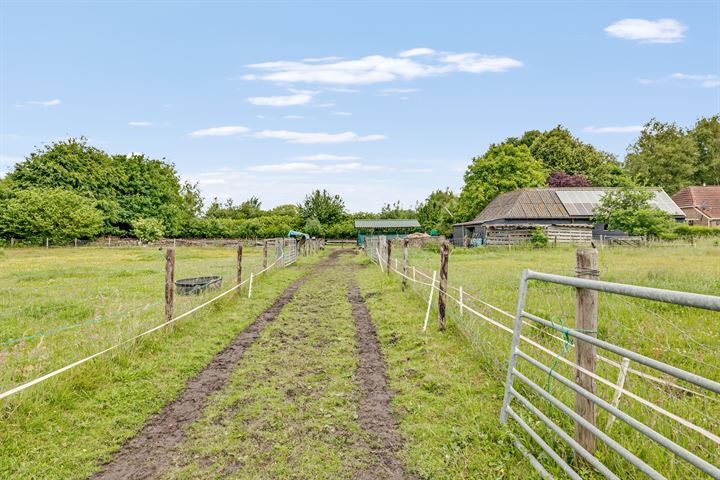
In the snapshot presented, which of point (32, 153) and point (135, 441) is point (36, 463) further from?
point (32, 153)

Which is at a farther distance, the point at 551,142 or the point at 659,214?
the point at 551,142

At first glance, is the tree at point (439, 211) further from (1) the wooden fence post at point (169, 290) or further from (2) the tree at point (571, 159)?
(1) the wooden fence post at point (169, 290)

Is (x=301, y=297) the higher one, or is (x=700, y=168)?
(x=700, y=168)

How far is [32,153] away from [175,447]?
5975 cm

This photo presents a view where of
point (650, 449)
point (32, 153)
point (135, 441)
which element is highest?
point (32, 153)

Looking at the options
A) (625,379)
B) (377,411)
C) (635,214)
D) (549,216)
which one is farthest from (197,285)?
(549,216)

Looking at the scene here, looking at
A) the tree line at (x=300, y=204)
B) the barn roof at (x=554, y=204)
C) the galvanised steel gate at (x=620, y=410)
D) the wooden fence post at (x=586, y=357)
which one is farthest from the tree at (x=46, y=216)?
the wooden fence post at (x=586, y=357)

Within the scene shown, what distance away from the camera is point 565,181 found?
1973 inches

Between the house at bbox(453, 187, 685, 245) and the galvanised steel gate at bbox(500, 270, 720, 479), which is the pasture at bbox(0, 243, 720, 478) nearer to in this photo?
the galvanised steel gate at bbox(500, 270, 720, 479)

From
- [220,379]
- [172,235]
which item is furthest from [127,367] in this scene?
[172,235]

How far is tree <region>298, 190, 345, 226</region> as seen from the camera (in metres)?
57.8

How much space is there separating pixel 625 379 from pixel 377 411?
8.62 feet

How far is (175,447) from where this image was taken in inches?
146

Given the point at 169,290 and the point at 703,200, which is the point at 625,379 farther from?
the point at 703,200
